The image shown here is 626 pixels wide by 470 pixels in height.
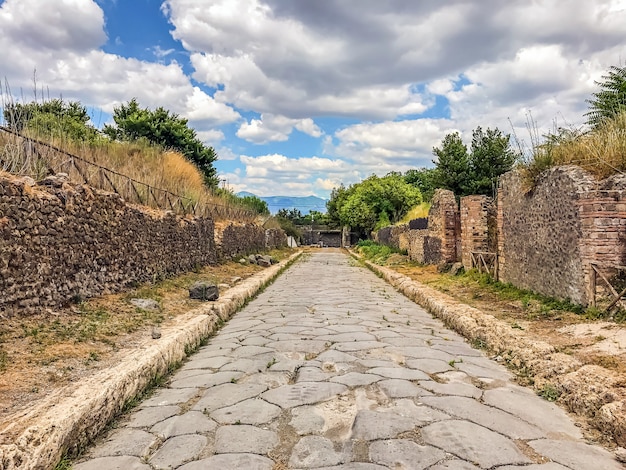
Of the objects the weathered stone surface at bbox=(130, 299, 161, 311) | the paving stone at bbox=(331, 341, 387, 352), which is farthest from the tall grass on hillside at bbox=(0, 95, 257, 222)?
the paving stone at bbox=(331, 341, 387, 352)

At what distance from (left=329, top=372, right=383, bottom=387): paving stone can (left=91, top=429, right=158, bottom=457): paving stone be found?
1.57 meters

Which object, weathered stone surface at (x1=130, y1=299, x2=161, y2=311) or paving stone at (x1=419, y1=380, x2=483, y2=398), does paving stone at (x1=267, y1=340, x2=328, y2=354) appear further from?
weathered stone surface at (x1=130, y1=299, x2=161, y2=311)

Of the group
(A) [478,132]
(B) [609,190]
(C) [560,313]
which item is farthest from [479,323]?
(A) [478,132]

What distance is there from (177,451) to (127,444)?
38cm

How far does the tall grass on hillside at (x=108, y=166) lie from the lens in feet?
21.7

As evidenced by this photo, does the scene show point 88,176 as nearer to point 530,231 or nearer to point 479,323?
point 479,323

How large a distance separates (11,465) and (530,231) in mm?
8048

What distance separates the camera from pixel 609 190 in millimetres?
6277

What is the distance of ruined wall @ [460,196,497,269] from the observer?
11953 millimetres

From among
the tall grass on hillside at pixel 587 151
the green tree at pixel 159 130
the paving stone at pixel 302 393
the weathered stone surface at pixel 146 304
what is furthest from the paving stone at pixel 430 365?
the green tree at pixel 159 130

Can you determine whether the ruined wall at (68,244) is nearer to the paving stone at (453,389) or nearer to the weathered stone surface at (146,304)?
the weathered stone surface at (146,304)

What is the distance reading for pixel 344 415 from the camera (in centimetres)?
326

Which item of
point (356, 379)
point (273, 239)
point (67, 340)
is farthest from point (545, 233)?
point (273, 239)

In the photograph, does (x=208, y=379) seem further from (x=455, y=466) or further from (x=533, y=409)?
(x=533, y=409)
